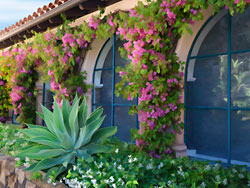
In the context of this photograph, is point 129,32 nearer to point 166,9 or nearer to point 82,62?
point 166,9

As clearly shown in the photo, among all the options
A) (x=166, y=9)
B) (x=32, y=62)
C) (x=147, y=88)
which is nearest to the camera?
(x=166, y=9)

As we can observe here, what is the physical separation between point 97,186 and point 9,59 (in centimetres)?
769

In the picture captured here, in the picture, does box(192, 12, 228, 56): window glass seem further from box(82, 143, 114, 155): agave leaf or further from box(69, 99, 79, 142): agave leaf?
box(69, 99, 79, 142): agave leaf

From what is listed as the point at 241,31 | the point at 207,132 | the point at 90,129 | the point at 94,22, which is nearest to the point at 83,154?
the point at 90,129

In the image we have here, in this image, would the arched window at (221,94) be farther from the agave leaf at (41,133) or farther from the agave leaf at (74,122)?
the agave leaf at (41,133)

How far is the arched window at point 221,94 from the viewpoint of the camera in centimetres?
635

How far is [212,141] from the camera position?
670 cm

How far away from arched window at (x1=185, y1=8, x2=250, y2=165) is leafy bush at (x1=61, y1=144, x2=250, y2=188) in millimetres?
3134

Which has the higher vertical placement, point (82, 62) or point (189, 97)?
point (82, 62)

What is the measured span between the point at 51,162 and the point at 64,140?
1.02ft

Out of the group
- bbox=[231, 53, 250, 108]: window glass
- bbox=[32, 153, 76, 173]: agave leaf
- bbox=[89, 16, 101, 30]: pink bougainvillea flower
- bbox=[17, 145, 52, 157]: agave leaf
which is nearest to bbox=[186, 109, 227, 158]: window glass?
bbox=[231, 53, 250, 108]: window glass

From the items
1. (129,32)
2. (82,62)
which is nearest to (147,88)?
(129,32)

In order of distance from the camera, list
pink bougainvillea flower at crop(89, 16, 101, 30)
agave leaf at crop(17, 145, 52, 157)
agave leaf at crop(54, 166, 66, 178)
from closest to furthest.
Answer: agave leaf at crop(54, 166, 66, 178)
agave leaf at crop(17, 145, 52, 157)
pink bougainvillea flower at crop(89, 16, 101, 30)

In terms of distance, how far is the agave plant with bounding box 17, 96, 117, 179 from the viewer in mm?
3139
